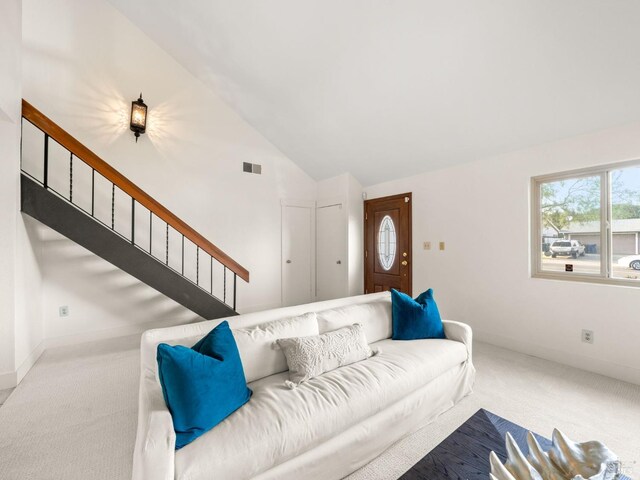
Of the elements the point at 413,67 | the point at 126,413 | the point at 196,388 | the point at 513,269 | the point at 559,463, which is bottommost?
the point at 126,413

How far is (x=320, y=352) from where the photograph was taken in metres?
1.76

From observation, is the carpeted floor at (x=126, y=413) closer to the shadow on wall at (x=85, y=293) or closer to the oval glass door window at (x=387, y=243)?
the shadow on wall at (x=85, y=293)

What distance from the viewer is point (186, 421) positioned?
1.17m

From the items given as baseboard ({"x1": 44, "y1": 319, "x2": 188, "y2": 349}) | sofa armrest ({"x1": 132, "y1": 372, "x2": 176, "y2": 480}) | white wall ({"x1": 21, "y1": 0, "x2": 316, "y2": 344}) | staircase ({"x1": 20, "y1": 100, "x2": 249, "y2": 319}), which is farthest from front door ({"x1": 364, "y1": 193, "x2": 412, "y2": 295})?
sofa armrest ({"x1": 132, "y1": 372, "x2": 176, "y2": 480})

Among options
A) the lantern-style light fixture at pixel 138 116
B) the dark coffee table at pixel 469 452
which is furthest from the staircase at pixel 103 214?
the dark coffee table at pixel 469 452

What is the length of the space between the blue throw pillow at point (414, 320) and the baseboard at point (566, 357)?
4.73 feet

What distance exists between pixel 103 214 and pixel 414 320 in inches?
147

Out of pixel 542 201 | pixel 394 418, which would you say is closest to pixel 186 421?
pixel 394 418

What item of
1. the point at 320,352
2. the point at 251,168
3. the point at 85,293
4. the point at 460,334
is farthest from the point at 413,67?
the point at 85,293

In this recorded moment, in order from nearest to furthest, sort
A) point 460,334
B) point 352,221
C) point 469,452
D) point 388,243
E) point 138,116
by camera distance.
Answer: point 469,452
point 460,334
point 138,116
point 388,243
point 352,221

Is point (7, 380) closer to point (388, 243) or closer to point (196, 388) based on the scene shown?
point (196, 388)

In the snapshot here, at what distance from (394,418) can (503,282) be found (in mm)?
2378

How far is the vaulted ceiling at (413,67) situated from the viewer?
2.11 m

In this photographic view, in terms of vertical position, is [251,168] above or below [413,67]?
below
